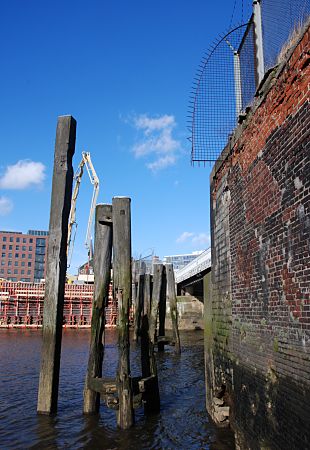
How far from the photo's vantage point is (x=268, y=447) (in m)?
4.67

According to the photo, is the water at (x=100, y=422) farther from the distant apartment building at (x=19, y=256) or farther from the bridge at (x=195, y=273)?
the distant apartment building at (x=19, y=256)

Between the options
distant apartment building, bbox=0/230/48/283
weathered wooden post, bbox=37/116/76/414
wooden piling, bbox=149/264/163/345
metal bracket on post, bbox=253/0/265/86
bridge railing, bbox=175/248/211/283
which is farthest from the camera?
distant apartment building, bbox=0/230/48/283

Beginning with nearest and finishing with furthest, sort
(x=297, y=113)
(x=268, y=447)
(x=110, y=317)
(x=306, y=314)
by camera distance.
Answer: (x=306, y=314) → (x=297, y=113) → (x=268, y=447) → (x=110, y=317)

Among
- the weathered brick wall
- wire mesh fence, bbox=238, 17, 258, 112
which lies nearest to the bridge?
the weathered brick wall

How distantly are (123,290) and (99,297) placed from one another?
829 millimetres

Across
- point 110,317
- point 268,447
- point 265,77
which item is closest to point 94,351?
point 268,447

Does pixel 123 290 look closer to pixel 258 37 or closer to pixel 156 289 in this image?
pixel 258 37

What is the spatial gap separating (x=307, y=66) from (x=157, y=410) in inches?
259

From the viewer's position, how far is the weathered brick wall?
4.08 meters

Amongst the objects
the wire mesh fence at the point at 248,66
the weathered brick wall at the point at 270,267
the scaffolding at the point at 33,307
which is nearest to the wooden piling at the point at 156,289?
the weathered brick wall at the point at 270,267

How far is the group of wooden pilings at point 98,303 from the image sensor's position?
22.9 feet

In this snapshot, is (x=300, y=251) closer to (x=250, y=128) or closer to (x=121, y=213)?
(x=250, y=128)

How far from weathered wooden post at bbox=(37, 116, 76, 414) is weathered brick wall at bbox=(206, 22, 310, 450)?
2.88 metres

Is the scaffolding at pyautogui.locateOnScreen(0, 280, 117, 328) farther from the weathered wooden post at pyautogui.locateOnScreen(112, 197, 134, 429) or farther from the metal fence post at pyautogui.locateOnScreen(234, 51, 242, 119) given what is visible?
the metal fence post at pyautogui.locateOnScreen(234, 51, 242, 119)
